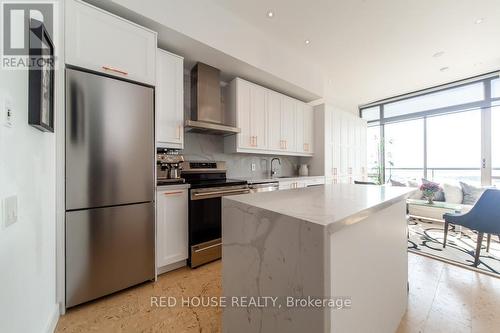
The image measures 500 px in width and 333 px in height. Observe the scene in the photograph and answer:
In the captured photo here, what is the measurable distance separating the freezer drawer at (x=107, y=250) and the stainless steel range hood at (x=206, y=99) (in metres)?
1.25

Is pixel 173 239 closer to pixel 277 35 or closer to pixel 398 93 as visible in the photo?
pixel 277 35

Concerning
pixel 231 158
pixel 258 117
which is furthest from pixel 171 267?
pixel 258 117

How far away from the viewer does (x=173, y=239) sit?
2.08 metres

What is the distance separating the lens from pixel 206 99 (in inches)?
104

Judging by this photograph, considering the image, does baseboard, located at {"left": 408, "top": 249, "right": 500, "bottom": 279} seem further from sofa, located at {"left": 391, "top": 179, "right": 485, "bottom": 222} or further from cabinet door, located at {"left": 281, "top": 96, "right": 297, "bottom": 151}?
cabinet door, located at {"left": 281, "top": 96, "right": 297, "bottom": 151}

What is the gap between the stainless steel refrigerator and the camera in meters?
1.53

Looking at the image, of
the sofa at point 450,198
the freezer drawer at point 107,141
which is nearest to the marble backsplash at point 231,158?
the freezer drawer at point 107,141

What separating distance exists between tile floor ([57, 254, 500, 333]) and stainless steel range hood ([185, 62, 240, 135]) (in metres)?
1.78

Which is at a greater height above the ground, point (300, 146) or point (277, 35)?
point (277, 35)

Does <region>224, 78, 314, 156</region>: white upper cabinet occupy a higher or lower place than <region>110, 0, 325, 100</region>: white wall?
lower

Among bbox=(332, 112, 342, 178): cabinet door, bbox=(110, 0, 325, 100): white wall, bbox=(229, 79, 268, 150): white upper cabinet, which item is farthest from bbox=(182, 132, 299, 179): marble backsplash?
bbox=(110, 0, 325, 100): white wall

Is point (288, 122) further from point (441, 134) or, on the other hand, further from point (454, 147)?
point (454, 147)

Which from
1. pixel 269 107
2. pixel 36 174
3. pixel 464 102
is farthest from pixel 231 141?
pixel 464 102

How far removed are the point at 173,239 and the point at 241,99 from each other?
2.10 m
